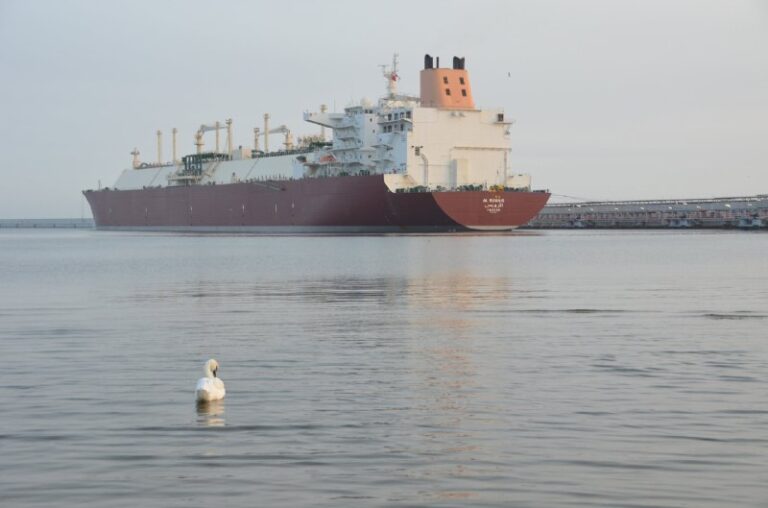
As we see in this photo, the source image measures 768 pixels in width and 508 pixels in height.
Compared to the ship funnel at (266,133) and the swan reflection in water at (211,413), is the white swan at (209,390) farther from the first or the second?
the ship funnel at (266,133)

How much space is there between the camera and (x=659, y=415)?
31.8 ft

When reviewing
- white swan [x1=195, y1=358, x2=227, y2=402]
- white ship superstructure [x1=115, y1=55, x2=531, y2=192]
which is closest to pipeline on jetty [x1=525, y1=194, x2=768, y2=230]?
white ship superstructure [x1=115, y1=55, x2=531, y2=192]

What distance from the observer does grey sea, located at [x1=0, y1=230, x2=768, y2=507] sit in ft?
24.5

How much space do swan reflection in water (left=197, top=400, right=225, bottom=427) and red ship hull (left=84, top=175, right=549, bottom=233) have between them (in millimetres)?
54760

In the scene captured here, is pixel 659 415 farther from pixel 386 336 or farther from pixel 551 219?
pixel 551 219

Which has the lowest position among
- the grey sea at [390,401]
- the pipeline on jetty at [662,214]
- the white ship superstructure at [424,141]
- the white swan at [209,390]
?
the grey sea at [390,401]

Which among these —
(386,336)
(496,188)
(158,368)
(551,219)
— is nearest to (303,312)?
(386,336)

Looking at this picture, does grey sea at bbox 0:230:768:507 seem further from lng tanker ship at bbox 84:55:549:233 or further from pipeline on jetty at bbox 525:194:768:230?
pipeline on jetty at bbox 525:194:768:230

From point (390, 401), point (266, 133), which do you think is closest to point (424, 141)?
point (266, 133)

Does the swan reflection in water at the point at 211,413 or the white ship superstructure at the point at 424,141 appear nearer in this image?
the swan reflection in water at the point at 211,413

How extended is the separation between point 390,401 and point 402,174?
189ft

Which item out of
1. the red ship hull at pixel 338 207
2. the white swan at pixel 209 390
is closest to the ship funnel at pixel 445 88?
the red ship hull at pixel 338 207

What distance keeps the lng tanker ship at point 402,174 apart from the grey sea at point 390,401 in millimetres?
43604

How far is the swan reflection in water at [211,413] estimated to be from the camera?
9461 mm
